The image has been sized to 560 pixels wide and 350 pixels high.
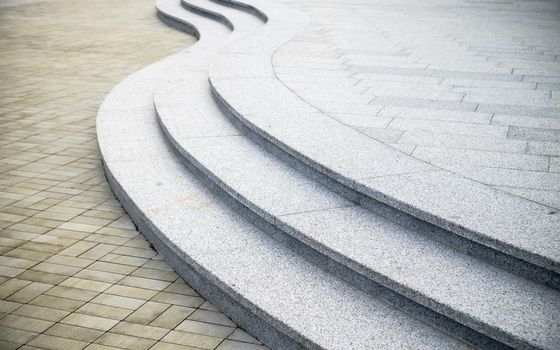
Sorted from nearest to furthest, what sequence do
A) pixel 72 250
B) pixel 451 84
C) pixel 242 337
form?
pixel 242 337, pixel 72 250, pixel 451 84

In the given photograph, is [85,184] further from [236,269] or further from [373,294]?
[373,294]

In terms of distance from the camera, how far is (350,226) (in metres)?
4.12

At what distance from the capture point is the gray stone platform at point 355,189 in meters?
3.45

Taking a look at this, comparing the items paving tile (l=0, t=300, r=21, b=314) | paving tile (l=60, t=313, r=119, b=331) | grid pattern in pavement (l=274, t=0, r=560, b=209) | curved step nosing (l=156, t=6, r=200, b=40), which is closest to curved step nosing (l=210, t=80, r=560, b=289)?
grid pattern in pavement (l=274, t=0, r=560, b=209)

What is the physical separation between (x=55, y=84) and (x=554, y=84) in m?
6.26

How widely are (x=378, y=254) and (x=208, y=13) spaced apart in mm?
10511

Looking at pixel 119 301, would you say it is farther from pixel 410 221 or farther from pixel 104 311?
pixel 410 221

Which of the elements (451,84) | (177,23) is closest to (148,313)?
(451,84)

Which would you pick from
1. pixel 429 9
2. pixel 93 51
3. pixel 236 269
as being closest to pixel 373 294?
pixel 236 269

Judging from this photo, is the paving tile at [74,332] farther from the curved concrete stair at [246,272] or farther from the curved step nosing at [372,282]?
the curved step nosing at [372,282]

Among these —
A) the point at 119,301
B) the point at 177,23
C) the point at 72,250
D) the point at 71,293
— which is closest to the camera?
the point at 119,301

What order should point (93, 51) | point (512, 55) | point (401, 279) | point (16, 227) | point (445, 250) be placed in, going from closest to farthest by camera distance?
point (401, 279), point (445, 250), point (16, 227), point (512, 55), point (93, 51)

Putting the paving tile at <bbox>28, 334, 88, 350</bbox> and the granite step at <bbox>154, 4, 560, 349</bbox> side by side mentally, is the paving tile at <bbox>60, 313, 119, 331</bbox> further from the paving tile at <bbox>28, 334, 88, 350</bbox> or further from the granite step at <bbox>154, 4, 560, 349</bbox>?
the granite step at <bbox>154, 4, 560, 349</bbox>

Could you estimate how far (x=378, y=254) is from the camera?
12.5ft
